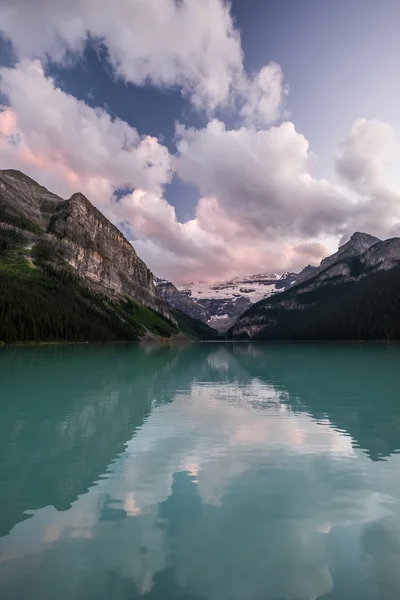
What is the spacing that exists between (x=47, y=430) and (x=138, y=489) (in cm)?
1311

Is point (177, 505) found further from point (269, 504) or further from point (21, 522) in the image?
point (21, 522)

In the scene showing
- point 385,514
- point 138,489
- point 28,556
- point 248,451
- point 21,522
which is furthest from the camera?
point 248,451

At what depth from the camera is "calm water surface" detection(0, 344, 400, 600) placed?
1059 centimetres

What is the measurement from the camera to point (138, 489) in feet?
57.0

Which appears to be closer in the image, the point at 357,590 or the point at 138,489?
the point at 357,590

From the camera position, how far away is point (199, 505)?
15984mm

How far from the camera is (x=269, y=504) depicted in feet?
52.2

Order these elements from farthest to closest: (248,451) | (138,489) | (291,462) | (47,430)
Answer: (47,430) < (248,451) < (291,462) < (138,489)

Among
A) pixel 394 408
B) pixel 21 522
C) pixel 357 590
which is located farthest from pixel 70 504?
pixel 394 408

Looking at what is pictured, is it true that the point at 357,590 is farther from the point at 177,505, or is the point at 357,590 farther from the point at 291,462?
the point at 291,462

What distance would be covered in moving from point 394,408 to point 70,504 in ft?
102

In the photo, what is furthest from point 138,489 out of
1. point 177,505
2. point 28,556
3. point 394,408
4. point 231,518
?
point 394,408

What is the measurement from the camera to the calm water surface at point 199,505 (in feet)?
34.8

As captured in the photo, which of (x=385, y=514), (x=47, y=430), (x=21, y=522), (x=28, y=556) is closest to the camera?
(x=28, y=556)
